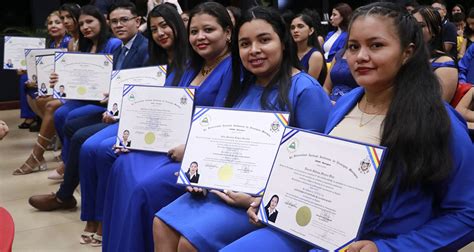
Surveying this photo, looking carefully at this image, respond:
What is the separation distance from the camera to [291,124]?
82.4 inches

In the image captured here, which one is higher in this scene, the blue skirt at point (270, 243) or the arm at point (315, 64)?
the arm at point (315, 64)

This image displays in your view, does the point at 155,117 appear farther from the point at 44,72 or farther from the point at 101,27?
the point at 44,72

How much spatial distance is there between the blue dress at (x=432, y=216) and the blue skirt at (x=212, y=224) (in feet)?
1.75

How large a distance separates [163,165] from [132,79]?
90 centimetres

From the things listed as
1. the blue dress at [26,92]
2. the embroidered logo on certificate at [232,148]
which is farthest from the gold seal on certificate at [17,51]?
the embroidered logo on certificate at [232,148]

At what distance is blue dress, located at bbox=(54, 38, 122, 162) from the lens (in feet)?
13.4

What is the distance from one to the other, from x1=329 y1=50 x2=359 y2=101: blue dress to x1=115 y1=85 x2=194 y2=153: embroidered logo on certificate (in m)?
1.19

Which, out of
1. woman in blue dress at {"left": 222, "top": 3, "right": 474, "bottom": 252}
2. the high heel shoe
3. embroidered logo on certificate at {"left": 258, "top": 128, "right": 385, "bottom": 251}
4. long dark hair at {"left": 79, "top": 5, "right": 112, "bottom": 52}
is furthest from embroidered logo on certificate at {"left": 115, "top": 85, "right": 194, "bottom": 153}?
the high heel shoe

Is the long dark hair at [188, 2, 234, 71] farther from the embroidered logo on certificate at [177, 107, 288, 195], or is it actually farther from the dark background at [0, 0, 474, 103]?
the dark background at [0, 0, 474, 103]

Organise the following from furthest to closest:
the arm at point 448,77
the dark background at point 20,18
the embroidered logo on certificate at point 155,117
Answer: the dark background at point 20,18, the arm at point 448,77, the embroidered logo on certificate at point 155,117

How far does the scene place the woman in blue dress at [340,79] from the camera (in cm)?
334

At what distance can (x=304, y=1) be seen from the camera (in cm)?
1081

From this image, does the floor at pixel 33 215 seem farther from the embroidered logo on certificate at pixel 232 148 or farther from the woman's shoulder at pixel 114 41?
the embroidered logo on certificate at pixel 232 148

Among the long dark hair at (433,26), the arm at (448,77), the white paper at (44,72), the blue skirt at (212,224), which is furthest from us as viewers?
the white paper at (44,72)
